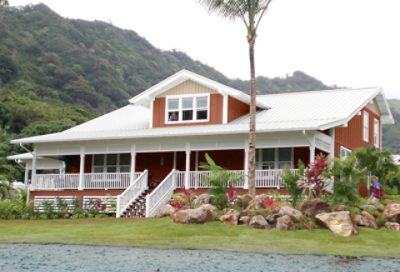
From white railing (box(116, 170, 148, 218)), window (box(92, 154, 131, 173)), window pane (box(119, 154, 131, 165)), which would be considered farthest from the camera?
window (box(92, 154, 131, 173))

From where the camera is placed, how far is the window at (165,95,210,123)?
114 feet

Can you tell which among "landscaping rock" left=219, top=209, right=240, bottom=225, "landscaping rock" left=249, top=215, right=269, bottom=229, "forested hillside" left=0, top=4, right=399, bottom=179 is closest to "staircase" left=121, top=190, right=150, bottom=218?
"landscaping rock" left=219, top=209, right=240, bottom=225

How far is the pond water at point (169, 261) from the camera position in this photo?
→ 55.6 ft

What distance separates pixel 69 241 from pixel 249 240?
5.61 meters

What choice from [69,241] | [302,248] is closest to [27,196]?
[69,241]

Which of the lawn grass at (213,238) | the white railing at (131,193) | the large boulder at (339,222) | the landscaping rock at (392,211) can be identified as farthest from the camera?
the white railing at (131,193)

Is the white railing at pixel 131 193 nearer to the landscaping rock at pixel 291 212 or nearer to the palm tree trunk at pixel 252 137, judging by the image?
the palm tree trunk at pixel 252 137

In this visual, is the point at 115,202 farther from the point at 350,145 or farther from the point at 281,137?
the point at 350,145

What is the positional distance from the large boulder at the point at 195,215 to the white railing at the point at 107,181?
989cm

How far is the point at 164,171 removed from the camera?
35938 mm

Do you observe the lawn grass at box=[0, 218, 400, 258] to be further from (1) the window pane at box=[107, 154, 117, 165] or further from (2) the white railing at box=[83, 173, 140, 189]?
(1) the window pane at box=[107, 154, 117, 165]

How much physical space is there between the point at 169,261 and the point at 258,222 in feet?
19.8

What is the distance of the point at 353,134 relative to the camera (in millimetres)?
35281

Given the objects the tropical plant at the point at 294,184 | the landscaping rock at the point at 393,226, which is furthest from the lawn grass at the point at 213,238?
the tropical plant at the point at 294,184
